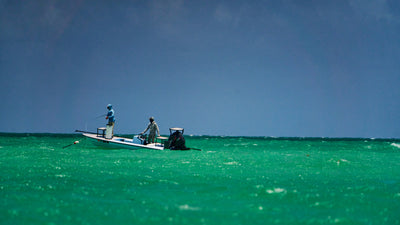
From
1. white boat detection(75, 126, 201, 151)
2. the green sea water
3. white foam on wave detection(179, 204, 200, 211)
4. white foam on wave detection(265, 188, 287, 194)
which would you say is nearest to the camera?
the green sea water

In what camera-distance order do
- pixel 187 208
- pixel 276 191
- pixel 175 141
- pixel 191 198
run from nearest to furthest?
pixel 187 208
pixel 191 198
pixel 276 191
pixel 175 141

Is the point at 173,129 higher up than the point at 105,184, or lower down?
higher up

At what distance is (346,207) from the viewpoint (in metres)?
8.64

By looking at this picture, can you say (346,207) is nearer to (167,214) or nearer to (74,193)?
(167,214)

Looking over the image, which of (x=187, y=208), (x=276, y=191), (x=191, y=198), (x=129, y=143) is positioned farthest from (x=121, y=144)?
(x=187, y=208)

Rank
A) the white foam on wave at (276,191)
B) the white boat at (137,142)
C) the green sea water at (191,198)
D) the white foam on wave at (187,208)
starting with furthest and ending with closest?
the white boat at (137,142)
the white foam on wave at (276,191)
the white foam on wave at (187,208)
the green sea water at (191,198)

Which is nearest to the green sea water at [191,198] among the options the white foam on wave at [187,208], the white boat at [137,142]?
the white foam on wave at [187,208]

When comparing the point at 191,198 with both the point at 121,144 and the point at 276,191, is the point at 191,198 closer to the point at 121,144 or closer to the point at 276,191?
the point at 276,191

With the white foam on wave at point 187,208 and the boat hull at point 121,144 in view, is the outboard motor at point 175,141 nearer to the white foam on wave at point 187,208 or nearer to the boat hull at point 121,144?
the boat hull at point 121,144

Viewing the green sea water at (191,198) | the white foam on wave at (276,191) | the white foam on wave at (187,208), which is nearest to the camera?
the green sea water at (191,198)

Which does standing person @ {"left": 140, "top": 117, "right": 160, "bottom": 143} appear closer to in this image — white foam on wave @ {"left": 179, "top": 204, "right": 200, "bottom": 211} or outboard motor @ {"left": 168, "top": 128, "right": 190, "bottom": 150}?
outboard motor @ {"left": 168, "top": 128, "right": 190, "bottom": 150}

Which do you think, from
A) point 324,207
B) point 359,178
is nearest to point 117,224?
point 324,207

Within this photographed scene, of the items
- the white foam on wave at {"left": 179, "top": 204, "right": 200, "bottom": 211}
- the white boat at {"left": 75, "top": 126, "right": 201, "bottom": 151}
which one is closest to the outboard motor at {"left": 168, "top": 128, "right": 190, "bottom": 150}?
the white boat at {"left": 75, "top": 126, "right": 201, "bottom": 151}

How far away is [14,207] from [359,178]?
438 inches
